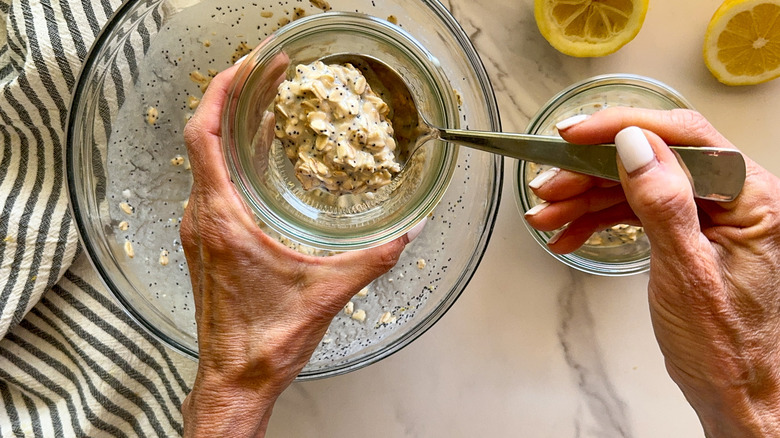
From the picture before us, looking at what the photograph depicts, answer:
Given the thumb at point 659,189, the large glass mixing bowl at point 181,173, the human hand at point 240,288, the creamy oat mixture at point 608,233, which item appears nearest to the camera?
the thumb at point 659,189

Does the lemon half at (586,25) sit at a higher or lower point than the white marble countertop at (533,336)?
higher

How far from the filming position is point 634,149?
1.86 feet

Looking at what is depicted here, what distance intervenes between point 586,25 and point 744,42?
0.22m

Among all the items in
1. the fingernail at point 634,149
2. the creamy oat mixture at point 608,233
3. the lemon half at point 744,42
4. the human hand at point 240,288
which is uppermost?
the lemon half at point 744,42

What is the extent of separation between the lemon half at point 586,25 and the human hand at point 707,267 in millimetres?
254

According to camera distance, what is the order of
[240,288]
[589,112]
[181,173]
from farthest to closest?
[589,112]
[181,173]
[240,288]

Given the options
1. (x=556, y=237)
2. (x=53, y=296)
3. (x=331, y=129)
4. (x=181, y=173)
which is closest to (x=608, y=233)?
(x=556, y=237)

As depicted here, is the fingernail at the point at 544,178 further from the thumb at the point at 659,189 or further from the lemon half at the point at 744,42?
the lemon half at the point at 744,42

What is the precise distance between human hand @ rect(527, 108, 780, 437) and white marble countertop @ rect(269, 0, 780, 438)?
24 centimetres

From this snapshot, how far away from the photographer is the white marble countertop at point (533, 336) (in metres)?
0.91

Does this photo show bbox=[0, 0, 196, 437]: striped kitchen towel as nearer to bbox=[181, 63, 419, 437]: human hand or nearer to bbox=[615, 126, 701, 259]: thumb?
bbox=[181, 63, 419, 437]: human hand

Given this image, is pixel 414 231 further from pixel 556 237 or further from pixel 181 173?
pixel 181 173

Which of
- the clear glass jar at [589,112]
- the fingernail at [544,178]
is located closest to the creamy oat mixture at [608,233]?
the clear glass jar at [589,112]

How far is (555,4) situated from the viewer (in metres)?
0.85
